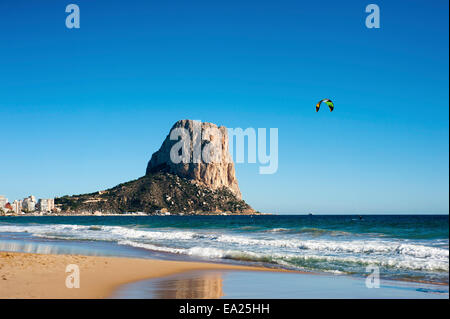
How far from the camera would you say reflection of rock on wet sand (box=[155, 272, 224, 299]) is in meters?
9.32

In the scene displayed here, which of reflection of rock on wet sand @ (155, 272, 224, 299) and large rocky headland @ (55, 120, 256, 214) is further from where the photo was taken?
large rocky headland @ (55, 120, 256, 214)

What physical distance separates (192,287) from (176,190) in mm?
141639

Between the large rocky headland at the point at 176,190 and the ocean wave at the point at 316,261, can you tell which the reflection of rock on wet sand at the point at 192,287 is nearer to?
the ocean wave at the point at 316,261

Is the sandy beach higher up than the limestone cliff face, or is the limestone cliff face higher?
the limestone cliff face

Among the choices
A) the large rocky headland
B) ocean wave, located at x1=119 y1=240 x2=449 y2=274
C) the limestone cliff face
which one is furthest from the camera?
the limestone cliff face

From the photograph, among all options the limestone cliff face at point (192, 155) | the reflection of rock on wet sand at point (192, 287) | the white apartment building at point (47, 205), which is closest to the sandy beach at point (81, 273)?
the reflection of rock on wet sand at point (192, 287)

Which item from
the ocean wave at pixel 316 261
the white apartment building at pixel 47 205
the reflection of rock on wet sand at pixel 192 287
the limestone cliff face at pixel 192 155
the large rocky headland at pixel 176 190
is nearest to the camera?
the reflection of rock on wet sand at pixel 192 287

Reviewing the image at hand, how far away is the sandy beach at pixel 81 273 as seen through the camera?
30.7 feet

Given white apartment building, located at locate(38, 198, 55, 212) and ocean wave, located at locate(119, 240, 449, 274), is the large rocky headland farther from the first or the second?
ocean wave, located at locate(119, 240, 449, 274)

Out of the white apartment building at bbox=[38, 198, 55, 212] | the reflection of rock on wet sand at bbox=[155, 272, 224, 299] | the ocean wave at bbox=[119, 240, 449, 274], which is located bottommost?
the white apartment building at bbox=[38, 198, 55, 212]

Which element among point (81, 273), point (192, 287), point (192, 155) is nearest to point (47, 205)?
point (192, 155)

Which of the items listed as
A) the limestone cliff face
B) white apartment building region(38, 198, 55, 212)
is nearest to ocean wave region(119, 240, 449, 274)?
the limestone cliff face

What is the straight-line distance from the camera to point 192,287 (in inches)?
408
